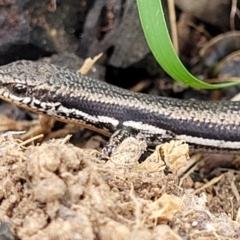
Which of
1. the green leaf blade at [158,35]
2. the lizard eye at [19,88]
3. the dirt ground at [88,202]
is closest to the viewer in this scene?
the dirt ground at [88,202]

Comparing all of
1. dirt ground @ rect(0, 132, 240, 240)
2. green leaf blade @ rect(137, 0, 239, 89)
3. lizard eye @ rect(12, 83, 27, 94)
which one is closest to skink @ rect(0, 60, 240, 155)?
lizard eye @ rect(12, 83, 27, 94)

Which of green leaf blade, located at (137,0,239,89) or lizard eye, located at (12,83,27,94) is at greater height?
green leaf blade, located at (137,0,239,89)

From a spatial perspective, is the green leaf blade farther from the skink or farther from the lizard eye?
the lizard eye

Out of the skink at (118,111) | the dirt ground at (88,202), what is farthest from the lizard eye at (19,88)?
the dirt ground at (88,202)

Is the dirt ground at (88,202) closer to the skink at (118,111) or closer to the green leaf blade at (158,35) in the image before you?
the green leaf blade at (158,35)

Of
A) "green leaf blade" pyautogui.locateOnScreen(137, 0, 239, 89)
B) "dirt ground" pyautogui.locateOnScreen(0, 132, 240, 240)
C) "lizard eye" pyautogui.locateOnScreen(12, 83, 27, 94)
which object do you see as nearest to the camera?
"dirt ground" pyautogui.locateOnScreen(0, 132, 240, 240)

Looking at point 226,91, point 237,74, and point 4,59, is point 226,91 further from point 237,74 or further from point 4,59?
point 4,59

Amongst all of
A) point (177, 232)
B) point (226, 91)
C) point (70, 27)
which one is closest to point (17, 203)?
point (177, 232)

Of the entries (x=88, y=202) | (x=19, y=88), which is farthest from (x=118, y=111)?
(x=88, y=202)
